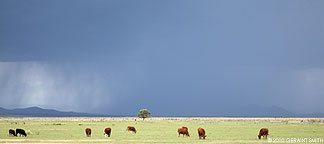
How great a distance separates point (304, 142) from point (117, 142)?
16.5m

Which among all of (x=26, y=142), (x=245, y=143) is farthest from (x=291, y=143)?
(x=26, y=142)

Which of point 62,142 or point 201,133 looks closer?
point 62,142

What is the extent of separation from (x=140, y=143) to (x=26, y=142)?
34.2 feet

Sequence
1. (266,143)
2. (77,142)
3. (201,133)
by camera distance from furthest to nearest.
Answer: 1. (201,133)
2. (77,142)
3. (266,143)

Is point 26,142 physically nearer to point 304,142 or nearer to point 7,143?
point 7,143

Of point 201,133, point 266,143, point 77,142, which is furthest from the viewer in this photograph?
point 201,133

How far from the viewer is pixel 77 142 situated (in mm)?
34188

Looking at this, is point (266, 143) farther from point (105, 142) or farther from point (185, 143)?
point (105, 142)

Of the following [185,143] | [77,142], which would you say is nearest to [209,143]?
[185,143]

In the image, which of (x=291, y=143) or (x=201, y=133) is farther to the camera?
(x=201, y=133)

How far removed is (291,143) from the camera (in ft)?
106

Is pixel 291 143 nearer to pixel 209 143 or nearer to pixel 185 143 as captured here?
pixel 209 143

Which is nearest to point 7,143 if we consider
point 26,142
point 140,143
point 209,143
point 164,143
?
point 26,142

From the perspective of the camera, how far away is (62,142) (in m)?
34.2
